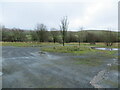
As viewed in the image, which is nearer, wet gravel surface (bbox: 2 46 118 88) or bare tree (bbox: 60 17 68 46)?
wet gravel surface (bbox: 2 46 118 88)

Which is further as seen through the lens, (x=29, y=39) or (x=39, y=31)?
(x=29, y=39)

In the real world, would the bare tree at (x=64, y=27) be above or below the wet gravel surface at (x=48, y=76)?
above

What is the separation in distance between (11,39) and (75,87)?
185 ft

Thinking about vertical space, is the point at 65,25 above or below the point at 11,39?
above

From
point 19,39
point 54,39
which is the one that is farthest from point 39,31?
point 19,39

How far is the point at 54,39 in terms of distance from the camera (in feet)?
188

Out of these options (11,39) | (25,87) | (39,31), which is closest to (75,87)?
(25,87)

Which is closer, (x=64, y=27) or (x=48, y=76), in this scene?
(x=48, y=76)

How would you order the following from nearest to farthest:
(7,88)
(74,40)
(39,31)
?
(7,88)
(39,31)
(74,40)

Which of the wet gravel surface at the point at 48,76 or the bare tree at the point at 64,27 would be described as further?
the bare tree at the point at 64,27

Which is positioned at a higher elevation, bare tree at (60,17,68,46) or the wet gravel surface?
bare tree at (60,17,68,46)


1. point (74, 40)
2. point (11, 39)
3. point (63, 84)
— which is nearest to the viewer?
point (63, 84)

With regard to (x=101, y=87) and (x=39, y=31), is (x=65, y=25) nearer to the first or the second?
(x=39, y=31)

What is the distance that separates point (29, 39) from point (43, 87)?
5599cm
